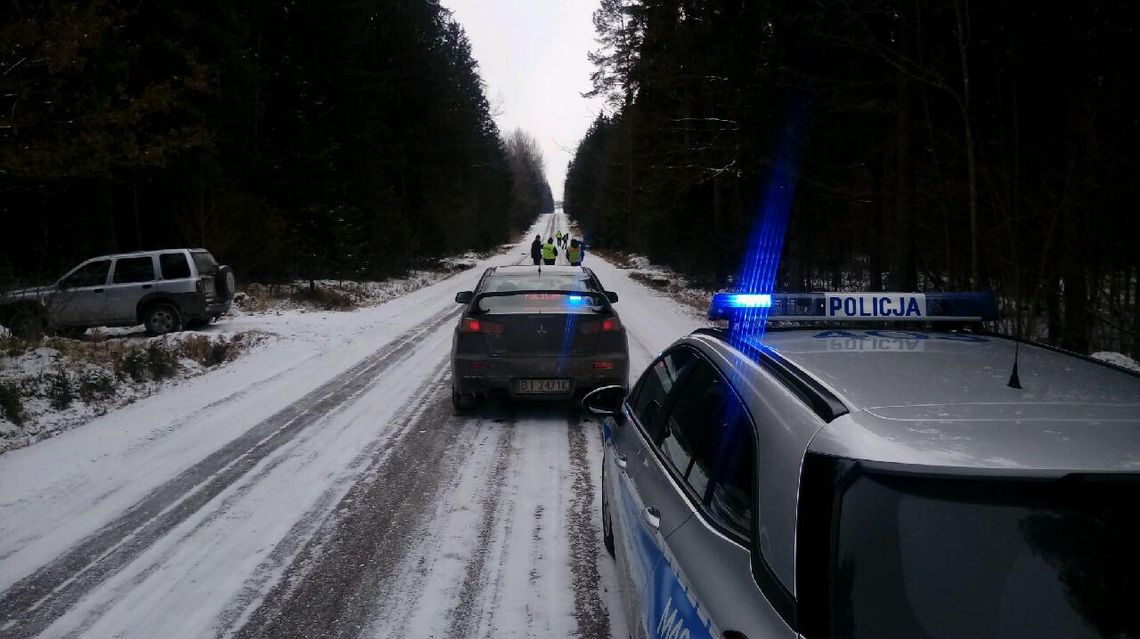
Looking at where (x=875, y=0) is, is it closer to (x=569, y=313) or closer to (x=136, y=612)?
(x=569, y=313)

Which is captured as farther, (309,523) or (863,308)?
(309,523)

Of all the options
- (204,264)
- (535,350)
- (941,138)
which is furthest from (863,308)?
(204,264)

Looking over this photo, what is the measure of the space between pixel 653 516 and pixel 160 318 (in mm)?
16555

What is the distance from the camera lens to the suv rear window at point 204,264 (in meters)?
17.1

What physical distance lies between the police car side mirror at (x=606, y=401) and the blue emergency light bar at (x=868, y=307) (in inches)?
50.6

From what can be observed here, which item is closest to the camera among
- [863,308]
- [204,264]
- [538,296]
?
[863,308]

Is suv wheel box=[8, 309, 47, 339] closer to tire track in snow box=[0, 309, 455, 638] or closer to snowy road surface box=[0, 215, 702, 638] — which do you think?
snowy road surface box=[0, 215, 702, 638]

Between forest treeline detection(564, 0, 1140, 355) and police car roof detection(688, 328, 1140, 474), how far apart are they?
927 cm

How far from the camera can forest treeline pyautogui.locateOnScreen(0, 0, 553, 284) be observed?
1292 cm

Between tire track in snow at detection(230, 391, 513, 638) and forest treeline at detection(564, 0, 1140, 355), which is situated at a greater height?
forest treeline at detection(564, 0, 1140, 355)

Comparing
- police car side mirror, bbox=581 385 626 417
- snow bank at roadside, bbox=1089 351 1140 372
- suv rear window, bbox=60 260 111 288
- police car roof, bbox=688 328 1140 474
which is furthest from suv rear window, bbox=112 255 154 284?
snow bank at roadside, bbox=1089 351 1140 372

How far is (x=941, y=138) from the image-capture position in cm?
1452

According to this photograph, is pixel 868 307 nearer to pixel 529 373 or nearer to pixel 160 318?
pixel 529 373

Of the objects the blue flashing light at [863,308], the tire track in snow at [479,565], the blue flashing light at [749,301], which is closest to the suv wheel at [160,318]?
the tire track in snow at [479,565]
